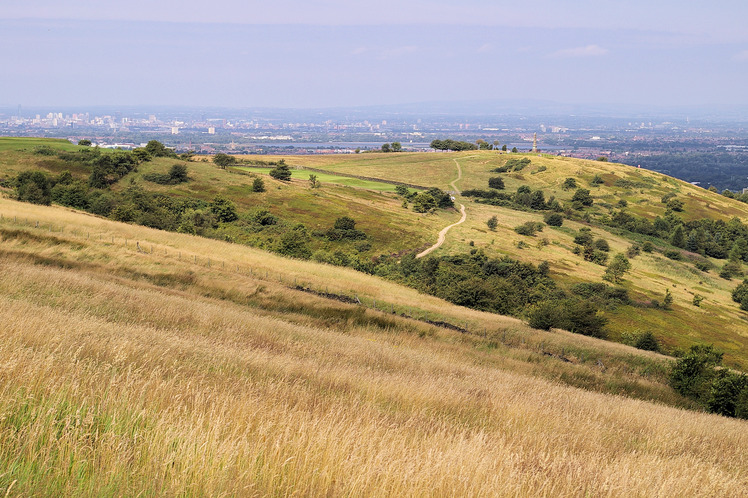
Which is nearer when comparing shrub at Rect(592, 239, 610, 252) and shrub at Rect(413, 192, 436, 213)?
shrub at Rect(592, 239, 610, 252)

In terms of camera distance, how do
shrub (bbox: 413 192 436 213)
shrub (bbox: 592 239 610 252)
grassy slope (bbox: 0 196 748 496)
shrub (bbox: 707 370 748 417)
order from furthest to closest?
1. shrub (bbox: 413 192 436 213)
2. shrub (bbox: 592 239 610 252)
3. shrub (bbox: 707 370 748 417)
4. grassy slope (bbox: 0 196 748 496)

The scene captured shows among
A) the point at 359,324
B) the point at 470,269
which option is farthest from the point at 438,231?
the point at 359,324

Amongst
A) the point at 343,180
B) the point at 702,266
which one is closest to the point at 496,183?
the point at 343,180

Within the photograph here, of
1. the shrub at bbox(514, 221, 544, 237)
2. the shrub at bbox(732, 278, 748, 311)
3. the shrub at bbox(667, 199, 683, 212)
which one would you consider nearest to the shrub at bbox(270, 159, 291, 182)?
the shrub at bbox(514, 221, 544, 237)

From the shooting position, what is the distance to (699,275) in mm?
A: 92688

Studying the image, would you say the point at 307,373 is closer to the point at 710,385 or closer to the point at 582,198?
the point at 710,385

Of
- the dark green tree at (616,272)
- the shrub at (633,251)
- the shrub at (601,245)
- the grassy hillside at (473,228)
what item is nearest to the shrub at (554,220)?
the grassy hillside at (473,228)

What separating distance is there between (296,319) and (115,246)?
2156 cm

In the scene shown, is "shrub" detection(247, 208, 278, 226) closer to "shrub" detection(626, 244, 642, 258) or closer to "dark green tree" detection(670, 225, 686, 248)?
"shrub" detection(626, 244, 642, 258)

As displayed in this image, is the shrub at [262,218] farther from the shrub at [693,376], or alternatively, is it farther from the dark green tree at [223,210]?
the shrub at [693,376]

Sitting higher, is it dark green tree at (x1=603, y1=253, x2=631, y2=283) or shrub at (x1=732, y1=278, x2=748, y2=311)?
dark green tree at (x1=603, y1=253, x2=631, y2=283)

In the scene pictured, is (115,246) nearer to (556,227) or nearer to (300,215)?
(300,215)

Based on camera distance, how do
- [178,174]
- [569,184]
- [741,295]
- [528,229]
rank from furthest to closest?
[569,184] → [528,229] → [178,174] → [741,295]

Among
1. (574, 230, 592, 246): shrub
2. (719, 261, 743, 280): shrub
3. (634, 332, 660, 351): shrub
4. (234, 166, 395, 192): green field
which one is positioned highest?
(234, 166, 395, 192): green field
